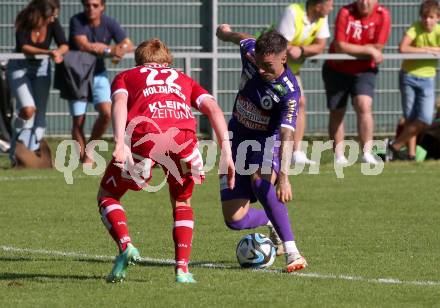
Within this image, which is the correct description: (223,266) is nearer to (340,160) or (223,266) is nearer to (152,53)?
(152,53)

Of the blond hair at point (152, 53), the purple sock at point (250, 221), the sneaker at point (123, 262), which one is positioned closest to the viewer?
the sneaker at point (123, 262)

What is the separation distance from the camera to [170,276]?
8711 mm

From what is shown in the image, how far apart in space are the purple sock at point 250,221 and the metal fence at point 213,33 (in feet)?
35.9

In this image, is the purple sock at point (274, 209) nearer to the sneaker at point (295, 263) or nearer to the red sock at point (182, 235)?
the sneaker at point (295, 263)

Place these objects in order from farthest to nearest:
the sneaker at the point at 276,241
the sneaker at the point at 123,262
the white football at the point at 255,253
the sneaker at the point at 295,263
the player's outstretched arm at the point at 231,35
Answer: the player's outstretched arm at the point at 231,35 → the sneaker at the point at 276,241 → the white football at the point at 255,253 → the sneaker at the point at 295,263 → the sneaker at the point at 123,262

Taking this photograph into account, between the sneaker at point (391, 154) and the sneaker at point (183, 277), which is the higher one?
the sneaker at point (183, 277)

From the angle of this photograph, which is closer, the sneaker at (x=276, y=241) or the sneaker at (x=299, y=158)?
the sneaker at (x=276, y=241)

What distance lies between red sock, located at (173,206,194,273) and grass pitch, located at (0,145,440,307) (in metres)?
0.16

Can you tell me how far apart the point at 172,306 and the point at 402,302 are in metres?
1.33

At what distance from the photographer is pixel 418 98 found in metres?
17.2

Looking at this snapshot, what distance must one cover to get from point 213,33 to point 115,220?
43.4 ft

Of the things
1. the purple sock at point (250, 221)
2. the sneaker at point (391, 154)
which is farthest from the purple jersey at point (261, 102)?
the sneaker at point (391, 154)

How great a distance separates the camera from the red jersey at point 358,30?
16.8 metres

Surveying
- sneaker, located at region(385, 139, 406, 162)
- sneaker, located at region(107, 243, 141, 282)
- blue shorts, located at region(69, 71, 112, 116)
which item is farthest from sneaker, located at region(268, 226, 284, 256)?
sneaker, located at region(385, 139, 406, 162)
